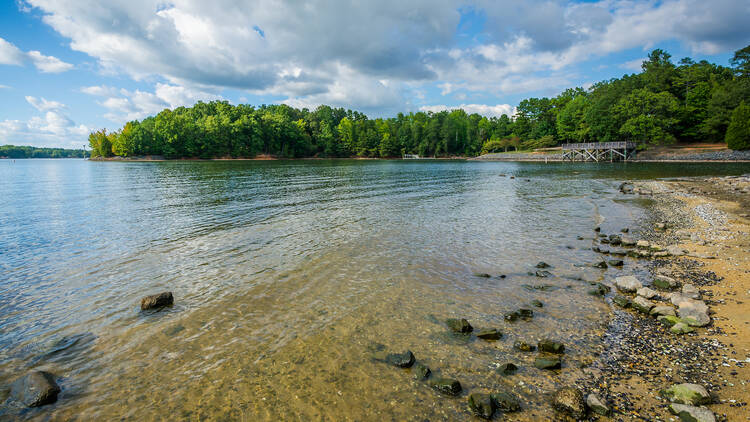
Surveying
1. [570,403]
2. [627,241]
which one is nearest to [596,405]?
[570,403]

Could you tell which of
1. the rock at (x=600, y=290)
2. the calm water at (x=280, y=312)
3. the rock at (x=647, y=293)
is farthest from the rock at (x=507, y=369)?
the rock at (x=647, y=293)

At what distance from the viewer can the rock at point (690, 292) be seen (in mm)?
7648

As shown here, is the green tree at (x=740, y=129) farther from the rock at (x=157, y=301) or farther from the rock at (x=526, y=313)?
the rock at (x=157, y=301)

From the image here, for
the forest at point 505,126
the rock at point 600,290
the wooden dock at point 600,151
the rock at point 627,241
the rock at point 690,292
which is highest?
the forest at point 505,126

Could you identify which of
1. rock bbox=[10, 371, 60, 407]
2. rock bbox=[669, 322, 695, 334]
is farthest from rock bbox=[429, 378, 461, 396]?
rock bbox=[10, 371, 60, 407]

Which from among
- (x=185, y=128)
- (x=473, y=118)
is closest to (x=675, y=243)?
(x=185, y=128)

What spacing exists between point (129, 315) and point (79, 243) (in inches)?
344

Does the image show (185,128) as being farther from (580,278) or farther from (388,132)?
(580,278)

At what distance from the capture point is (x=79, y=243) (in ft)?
44.0

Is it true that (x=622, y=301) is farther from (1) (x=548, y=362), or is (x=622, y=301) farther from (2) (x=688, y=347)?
(1) (x=548, y=362)

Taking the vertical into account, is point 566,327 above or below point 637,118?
below

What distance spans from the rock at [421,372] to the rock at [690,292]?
6956mm

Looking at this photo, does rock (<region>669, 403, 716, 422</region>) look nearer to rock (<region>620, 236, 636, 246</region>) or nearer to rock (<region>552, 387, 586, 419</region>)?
rock (<region>552, 387, 586, 419</region>)

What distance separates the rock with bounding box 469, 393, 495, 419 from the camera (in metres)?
4.56
